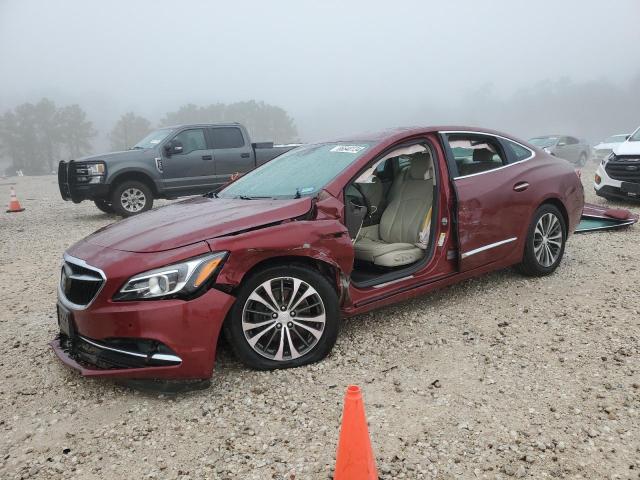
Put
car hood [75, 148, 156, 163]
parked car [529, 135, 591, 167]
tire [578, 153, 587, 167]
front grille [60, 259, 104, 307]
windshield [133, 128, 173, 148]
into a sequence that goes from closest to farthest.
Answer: front grille [60, 259, 104, 307] < car hood [75, 148, 156, 163] < windshield [133, 128, 173, 148] < parked car [529, 135, 591, 167] < tire [578, 153, 587, 167]

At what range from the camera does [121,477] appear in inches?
95.0

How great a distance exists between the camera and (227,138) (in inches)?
455

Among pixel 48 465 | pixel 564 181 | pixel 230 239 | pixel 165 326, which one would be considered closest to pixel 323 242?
pixel 230 239

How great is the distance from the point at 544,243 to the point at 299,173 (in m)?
2.48

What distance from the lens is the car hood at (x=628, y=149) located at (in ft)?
30.5

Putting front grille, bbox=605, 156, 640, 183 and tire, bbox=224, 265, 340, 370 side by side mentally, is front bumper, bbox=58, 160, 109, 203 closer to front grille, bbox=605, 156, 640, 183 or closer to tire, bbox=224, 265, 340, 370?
tire, bbox=224, 265, 340, 370

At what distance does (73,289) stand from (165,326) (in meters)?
0.75

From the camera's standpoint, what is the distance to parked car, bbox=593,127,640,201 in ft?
30.0

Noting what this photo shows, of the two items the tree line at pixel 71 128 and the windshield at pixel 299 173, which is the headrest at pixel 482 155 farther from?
the tree line at pixel 71 128

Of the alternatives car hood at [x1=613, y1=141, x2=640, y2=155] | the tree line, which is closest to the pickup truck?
car hood at [x1=613, y1=141, x2=640, y2=155]

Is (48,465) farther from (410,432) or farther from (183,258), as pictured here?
(410,432)

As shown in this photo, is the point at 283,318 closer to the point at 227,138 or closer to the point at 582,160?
the point at 227,138

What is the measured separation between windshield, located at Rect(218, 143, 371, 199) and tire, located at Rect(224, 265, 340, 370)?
71cm

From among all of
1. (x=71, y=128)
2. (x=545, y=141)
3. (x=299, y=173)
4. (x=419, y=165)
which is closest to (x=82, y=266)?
(x=299, y=173)
